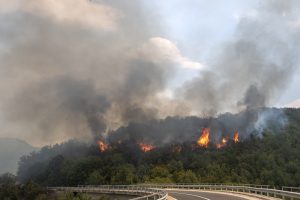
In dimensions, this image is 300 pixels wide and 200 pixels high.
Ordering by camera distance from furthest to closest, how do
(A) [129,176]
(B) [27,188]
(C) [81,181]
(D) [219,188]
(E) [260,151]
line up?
(E) [260,151]
(C) [81,181]
(A) [129,176]
(B) [27,188]
(D) [219,188]

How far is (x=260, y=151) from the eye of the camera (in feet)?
599

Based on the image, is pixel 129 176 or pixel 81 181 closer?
pixel 129 176

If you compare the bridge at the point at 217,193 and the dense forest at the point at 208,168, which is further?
the dense forest at the point at 208,168

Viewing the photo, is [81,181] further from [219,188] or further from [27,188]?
[219,188]

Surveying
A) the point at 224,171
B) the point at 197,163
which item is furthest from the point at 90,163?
the point at 224,171

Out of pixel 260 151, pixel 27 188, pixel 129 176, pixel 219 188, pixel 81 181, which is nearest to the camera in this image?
pixel 219 188

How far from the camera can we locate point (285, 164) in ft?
505

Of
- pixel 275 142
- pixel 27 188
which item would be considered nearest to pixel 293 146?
pixel 275 142

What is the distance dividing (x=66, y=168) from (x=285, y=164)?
99767mm

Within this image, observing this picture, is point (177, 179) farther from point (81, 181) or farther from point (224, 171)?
point (81, 181)

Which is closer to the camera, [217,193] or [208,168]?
[217,193]

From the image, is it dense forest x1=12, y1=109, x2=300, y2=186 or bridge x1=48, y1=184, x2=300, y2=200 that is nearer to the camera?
bridge x1=48, y1=184, x2=300, y2=200

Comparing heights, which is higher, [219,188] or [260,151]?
[260,151]

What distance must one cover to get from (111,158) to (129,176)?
39521 mm
